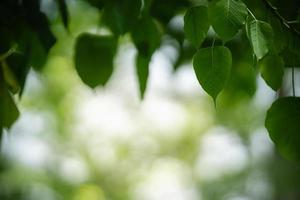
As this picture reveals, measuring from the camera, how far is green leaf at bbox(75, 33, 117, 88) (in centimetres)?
113

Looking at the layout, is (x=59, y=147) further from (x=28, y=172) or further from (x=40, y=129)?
(x=28, y=172)

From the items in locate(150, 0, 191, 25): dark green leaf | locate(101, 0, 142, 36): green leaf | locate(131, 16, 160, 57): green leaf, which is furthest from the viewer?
locate(150, 0, 191, 25): dark green leaf

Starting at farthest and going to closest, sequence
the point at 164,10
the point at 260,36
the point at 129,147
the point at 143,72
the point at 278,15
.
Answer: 1. the point at 129,147
2. the point at 164,10
3. the point at 143,72
4. the point at 278,15
5. the point at 260,36

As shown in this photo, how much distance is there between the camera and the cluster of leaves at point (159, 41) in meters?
0.80

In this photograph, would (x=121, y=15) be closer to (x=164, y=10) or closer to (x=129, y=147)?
(x=164, y=10)

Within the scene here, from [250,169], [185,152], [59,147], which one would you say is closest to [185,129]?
[185,152]

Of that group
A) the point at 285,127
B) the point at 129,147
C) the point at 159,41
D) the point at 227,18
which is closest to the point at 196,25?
the point at 227,18

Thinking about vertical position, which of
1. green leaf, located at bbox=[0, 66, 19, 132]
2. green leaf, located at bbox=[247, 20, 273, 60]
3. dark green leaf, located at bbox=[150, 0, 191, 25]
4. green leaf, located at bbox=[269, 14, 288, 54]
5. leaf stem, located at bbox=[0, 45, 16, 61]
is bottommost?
dark green leaf, located at bbox=[150, 0, 191, 25]

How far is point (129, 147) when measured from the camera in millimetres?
Result: 10453

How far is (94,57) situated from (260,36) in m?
0.47

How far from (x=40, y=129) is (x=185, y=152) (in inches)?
127

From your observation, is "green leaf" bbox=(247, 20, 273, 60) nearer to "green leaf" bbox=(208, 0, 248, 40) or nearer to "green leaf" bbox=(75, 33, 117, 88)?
"green leaf" bbox=(208, 0, 248, 40)

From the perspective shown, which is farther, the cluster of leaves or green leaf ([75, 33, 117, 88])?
green leaf ([75, 33, 117, 88])

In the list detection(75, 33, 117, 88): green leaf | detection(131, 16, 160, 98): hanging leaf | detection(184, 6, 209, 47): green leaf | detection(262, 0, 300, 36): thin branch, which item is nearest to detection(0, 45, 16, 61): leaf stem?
detection(75, 33, 117, 88): green leaf
